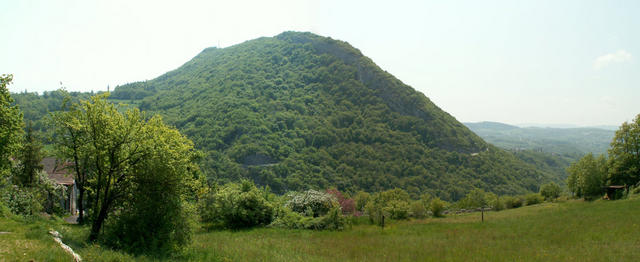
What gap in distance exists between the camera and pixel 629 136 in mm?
35031

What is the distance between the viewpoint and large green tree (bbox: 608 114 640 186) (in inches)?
1299

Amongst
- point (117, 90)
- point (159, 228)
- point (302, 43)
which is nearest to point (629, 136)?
point (159, 228)

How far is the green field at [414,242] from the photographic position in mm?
11102

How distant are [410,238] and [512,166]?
73898mm

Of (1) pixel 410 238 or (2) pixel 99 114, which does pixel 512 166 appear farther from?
(2) pixel 99 114

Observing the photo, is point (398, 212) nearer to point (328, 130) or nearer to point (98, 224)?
point (98, 224)

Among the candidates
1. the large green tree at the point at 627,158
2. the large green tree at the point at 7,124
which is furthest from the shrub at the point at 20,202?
the large green tree at the point at 627,158

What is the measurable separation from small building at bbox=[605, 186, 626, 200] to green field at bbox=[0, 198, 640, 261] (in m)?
9.78

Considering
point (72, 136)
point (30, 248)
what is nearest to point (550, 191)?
point (72, 136)

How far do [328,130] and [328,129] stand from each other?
79 cm

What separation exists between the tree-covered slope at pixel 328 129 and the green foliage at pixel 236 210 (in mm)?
43597

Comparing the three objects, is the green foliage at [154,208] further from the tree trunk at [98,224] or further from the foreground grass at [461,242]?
the foreground grass at [461,242]

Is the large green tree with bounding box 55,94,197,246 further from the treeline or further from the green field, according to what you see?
the treeline

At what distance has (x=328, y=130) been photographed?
294 feet
